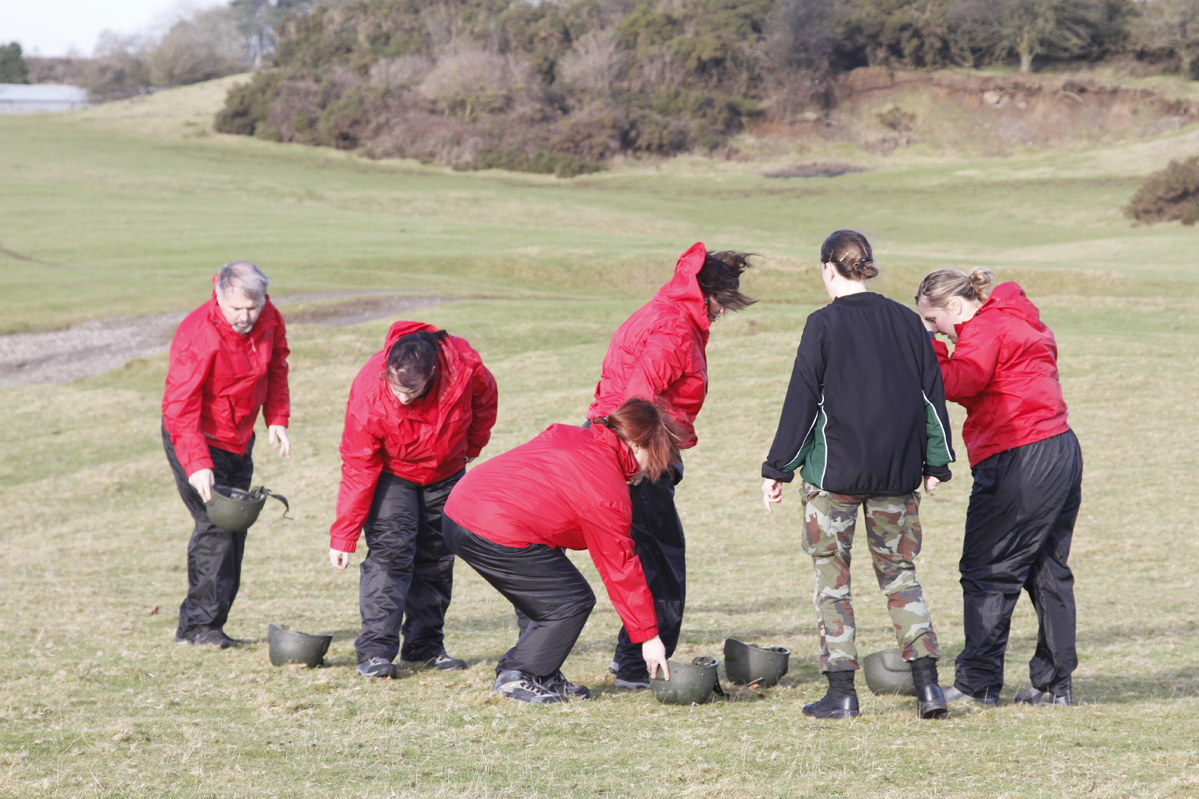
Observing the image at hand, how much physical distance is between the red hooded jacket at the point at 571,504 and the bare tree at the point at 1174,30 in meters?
77.8

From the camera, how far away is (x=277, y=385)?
7.22 m

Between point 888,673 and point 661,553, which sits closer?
point 888,673

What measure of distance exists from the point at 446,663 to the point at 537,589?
145cm

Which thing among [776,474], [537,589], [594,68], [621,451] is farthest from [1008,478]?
[594,68]

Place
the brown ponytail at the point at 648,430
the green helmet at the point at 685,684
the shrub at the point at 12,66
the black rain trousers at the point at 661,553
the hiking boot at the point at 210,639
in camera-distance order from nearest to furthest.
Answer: the brown ponytail at the point at 648,430 → the green helmet at the point at 685,684 → the black rain trousers at the point at 661,553 → the hiking boot at the point at 210,639 → the shrub at the point at 12,66

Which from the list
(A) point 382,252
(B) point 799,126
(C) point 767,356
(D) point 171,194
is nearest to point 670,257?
(A) point 382,252

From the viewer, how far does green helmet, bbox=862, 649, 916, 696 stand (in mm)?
5215

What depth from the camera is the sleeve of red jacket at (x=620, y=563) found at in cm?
469

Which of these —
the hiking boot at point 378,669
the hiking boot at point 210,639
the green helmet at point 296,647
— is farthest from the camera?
the hiking boot at point 210,639

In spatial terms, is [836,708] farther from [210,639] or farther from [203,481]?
[210,639]

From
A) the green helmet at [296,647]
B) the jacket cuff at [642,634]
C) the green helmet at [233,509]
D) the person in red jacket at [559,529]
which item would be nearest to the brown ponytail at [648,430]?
the person in red jacket at [559,529]

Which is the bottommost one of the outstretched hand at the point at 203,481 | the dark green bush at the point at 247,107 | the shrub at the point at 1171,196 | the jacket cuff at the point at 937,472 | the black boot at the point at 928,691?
the black boot at the point at 928,691

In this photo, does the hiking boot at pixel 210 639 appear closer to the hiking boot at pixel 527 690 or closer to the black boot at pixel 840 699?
the hiking boot at pixel 527 690

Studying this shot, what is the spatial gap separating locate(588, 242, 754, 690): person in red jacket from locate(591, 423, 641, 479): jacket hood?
0.41 meters
